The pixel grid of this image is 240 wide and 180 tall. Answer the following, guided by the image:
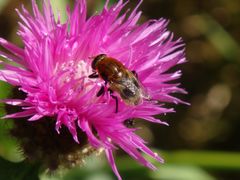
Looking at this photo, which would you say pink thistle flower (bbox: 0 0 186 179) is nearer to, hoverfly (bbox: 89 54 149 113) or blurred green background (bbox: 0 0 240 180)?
hoverfly (bbox: 89 54 149 113)

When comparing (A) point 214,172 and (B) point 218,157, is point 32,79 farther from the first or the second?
(A) point 214,172

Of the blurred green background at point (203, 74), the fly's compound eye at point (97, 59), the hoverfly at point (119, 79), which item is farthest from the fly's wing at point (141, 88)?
the blurred green background at point (203, 74)

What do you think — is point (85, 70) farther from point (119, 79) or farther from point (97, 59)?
point (119, 79)

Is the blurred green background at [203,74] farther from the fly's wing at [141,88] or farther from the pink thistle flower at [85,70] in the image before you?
the fly's wing at [141,88]

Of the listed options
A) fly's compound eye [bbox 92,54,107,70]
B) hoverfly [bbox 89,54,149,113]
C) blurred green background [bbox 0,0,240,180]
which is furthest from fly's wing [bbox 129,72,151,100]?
blurred green background [bbox 0,0,240,180]

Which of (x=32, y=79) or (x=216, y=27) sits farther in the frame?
(x=216, y=27)

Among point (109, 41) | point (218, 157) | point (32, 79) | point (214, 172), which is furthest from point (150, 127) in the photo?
point (32, 79)
